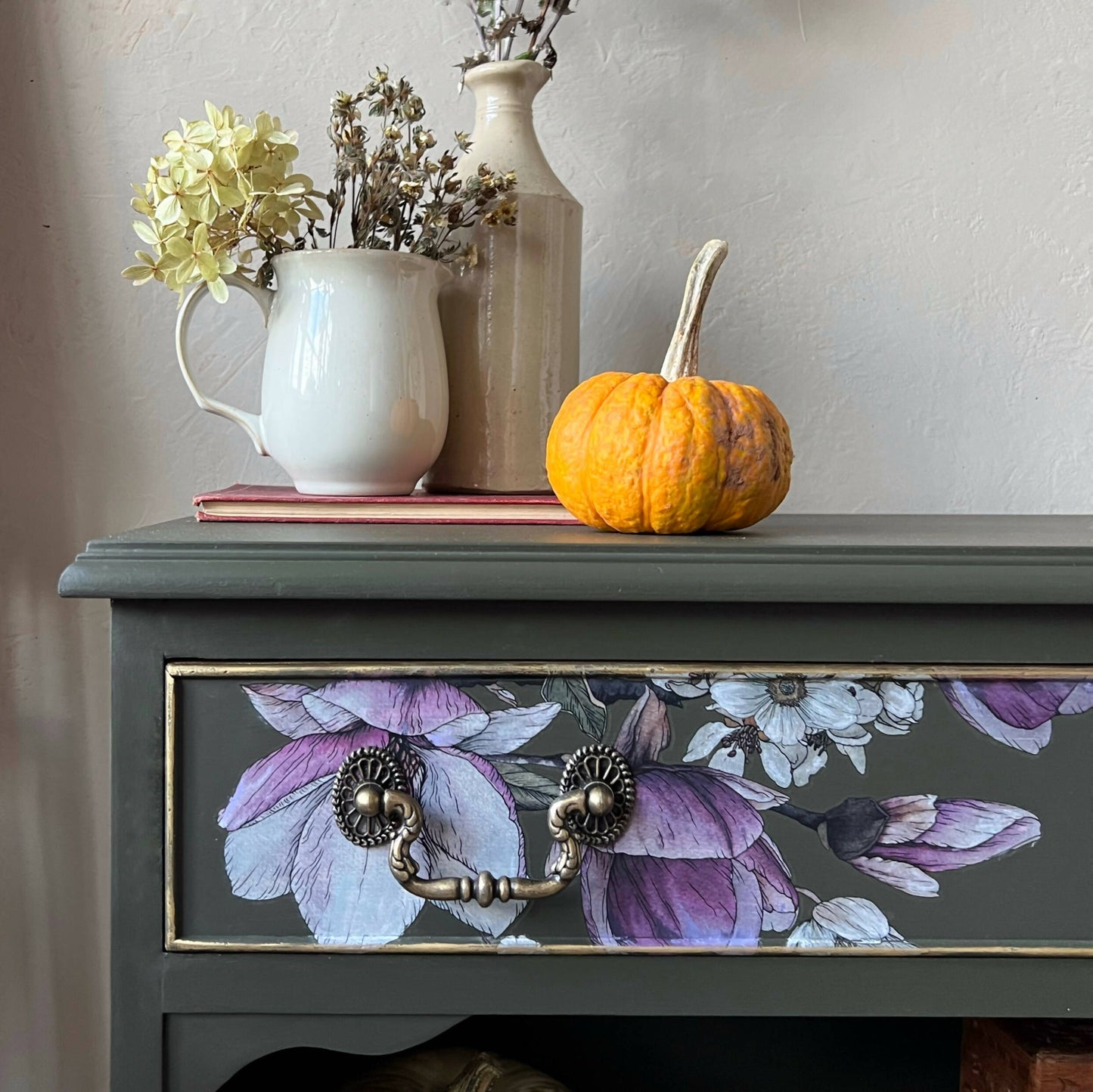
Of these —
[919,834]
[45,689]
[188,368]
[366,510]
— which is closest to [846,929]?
[919,834]

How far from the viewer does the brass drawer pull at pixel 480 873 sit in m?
0.57

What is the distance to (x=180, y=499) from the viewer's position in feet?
3.44

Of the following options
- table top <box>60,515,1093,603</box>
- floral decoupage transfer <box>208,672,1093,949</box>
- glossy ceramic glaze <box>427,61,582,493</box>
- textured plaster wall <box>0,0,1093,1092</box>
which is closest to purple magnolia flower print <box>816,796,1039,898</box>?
floral decoupage transfer <box>208,672,1093,949</box>

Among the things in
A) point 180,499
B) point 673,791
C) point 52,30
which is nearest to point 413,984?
point 673,791

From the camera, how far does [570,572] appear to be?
0.57 metres

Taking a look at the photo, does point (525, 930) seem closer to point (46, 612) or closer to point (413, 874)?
point (413, 874)

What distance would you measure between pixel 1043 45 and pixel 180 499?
0.98 m

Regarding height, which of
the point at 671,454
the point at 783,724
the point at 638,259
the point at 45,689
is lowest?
the point at 45,689

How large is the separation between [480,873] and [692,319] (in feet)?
1.27

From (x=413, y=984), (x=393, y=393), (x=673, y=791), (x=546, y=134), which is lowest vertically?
(x=413, y=984)

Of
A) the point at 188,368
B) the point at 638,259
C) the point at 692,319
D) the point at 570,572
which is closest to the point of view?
the point at 570,572

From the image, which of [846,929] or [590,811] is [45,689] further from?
[846,929]

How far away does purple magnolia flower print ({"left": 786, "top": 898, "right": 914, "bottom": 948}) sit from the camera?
60 cm

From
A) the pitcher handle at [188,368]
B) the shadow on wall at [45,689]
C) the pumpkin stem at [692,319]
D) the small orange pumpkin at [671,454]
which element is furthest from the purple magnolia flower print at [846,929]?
the shadow on wall at [45,689]
